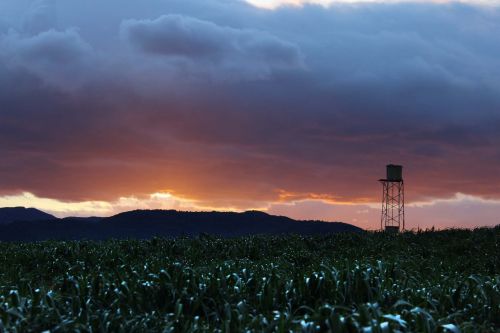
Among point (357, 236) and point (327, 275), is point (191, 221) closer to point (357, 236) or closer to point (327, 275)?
point (357, 236)

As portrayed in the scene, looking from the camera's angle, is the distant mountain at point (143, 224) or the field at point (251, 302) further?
the distant mountain at point (143, 224)

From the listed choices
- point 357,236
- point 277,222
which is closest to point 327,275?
point 357,236

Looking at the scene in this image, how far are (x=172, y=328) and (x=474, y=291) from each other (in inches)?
201

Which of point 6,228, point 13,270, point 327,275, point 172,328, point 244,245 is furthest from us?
point 6,228

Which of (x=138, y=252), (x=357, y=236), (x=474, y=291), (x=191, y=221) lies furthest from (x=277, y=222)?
(x=474, y=291)

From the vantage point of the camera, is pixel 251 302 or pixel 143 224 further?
pixel 143 224

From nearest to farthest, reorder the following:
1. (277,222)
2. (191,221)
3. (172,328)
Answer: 1. (172,328)
2. (277,222)
3. (191,221)

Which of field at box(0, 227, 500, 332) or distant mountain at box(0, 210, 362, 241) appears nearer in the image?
field at box(0, 227, 500, 332)

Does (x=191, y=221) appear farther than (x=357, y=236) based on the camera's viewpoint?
Yes

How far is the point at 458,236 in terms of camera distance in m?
24.2

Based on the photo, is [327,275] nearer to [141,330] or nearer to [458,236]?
[141,330]

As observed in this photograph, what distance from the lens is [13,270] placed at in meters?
14.5

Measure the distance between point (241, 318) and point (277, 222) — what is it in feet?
269

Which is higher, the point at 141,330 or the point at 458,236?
the point at 458,236
